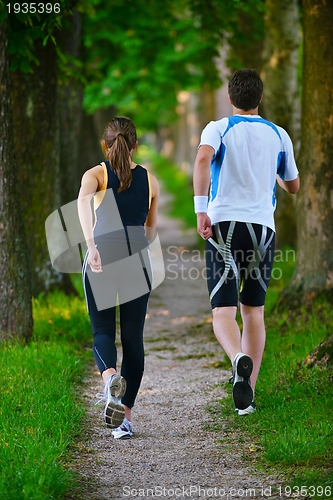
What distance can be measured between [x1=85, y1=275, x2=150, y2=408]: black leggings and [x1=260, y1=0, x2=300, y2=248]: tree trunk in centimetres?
717

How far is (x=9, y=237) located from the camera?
6.82m

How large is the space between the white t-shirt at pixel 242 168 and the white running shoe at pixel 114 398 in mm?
1208

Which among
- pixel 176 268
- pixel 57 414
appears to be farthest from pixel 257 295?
pixel 176 268

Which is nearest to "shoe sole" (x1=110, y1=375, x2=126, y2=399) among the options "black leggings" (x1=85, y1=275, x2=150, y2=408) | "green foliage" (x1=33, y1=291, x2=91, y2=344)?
"black leggings" (x1=85, y1=275, x2=150, y2=408)

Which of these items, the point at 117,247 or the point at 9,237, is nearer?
the point at 117,247

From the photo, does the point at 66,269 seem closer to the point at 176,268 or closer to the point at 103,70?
the point at 176,268

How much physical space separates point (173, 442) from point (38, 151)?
4768 millimetres

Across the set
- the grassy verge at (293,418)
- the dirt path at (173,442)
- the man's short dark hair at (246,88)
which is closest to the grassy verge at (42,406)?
the dirt path at (173,442)

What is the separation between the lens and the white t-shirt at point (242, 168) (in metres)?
4.87

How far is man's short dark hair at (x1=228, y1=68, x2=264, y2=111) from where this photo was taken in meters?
4.87

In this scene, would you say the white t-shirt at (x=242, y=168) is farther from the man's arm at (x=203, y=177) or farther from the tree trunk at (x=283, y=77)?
the tree trunk at (x=283, y=77)

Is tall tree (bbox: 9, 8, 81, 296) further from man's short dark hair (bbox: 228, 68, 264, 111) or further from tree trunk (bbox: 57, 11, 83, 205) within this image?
man's short dark hair (bbox: 228, 68, 264, 111)

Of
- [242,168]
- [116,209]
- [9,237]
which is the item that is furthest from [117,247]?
[9,237]

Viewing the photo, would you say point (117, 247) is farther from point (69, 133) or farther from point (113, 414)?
point (69, 133)
